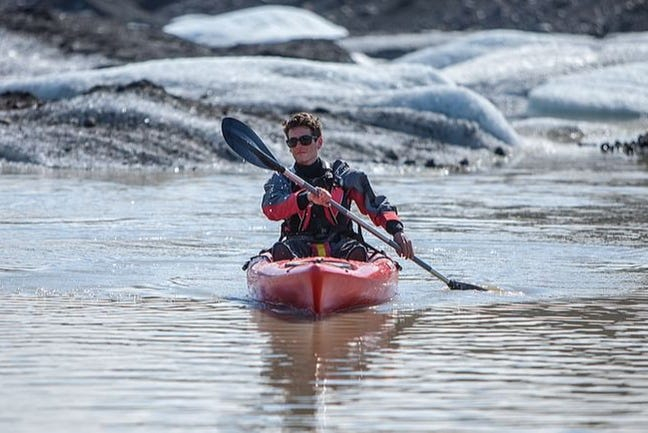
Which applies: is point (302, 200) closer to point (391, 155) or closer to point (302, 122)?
point (302, 122)

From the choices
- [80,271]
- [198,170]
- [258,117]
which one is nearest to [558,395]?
[80,271]

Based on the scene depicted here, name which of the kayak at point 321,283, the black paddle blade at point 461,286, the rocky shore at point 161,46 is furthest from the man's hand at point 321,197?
the rocky shore at point 161,46

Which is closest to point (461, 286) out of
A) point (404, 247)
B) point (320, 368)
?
point (404, 247)

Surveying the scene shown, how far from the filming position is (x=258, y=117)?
2467 centimetres

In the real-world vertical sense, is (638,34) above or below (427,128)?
above

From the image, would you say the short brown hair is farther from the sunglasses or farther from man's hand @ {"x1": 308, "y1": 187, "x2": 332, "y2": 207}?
man's hand @ {"x1": 308, "y1": 187, "x2": 332, "y2": 207}

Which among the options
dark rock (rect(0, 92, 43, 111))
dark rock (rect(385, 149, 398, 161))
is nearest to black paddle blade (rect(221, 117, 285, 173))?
dark rock (rect(385, 149, 398, 161))

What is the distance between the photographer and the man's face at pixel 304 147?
34.2 feet

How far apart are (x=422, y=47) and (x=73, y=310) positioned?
4124cm

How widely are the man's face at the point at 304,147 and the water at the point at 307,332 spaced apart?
949 millimetres

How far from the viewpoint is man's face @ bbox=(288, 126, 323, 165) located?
10.4m

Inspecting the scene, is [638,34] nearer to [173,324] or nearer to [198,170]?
[198,170]

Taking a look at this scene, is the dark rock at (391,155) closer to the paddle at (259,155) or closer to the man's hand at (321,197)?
the paddle at (259,155)

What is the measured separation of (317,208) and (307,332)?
180cm
